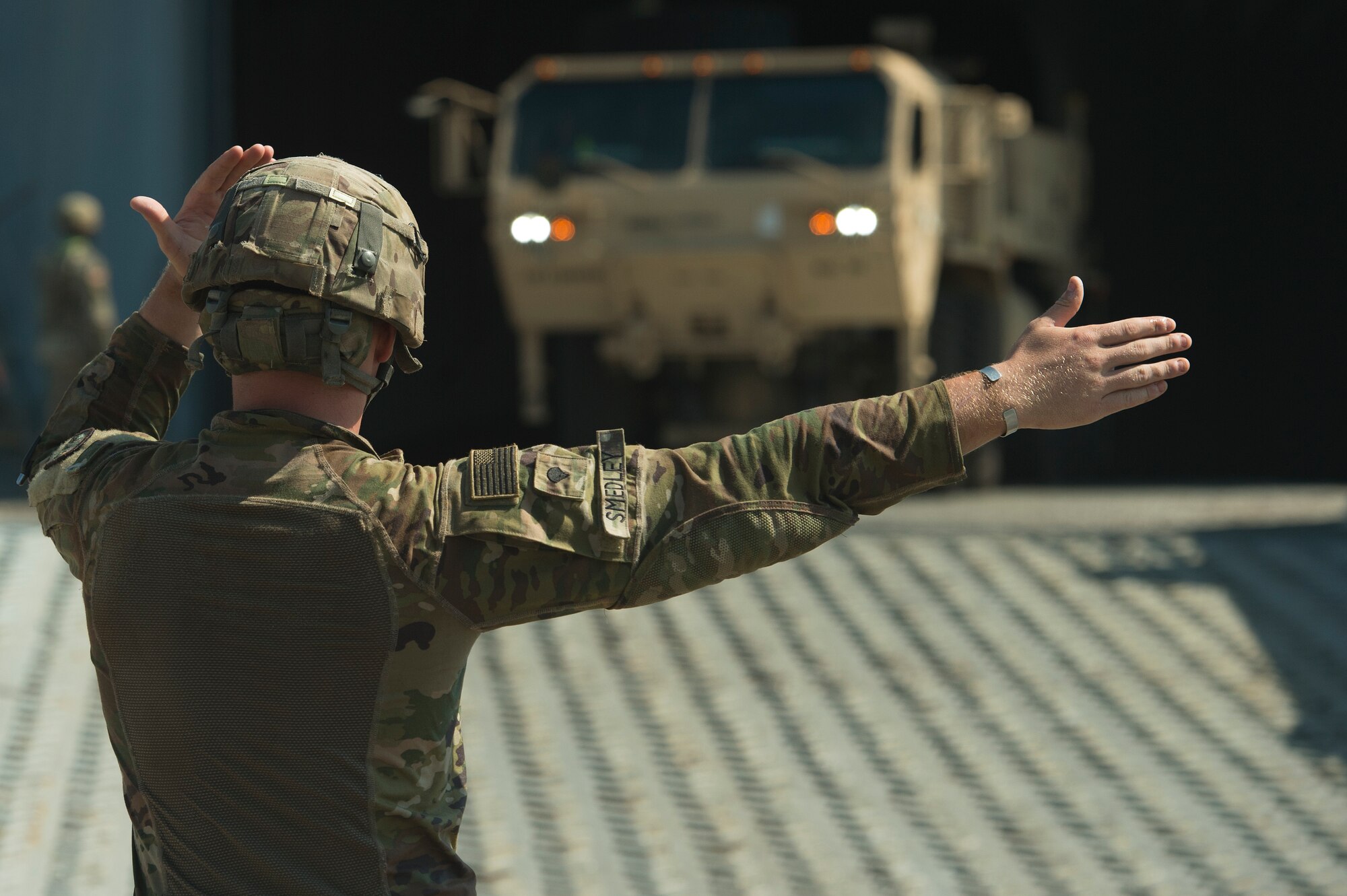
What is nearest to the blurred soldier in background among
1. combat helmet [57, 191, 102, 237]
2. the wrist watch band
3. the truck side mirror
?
combat helmet [57, 191, 102, 237]

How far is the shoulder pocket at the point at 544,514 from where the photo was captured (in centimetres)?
182

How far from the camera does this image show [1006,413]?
1.88 metres

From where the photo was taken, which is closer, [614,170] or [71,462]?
[71,462]

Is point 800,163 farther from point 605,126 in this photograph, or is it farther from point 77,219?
point 77,219

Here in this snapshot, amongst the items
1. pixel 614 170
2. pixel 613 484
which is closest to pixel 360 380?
pixel 613 484

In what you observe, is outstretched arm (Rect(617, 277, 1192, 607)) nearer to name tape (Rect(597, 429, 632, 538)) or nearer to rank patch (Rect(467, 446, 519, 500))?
name tape (Rect(597, 429, 632, 538))

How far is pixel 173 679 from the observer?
187 cm

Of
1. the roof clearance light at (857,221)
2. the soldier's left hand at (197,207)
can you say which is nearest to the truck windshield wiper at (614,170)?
the roof clearance light at (857,221)

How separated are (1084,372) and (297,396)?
0.79 m

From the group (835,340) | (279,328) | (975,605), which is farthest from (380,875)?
(835,340)

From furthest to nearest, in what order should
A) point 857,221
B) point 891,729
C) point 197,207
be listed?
point 857,221 < point 891,729 < point 197,207

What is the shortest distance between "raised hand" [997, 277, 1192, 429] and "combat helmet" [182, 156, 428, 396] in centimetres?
63

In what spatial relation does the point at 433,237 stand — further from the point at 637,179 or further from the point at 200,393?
the point at 637,179

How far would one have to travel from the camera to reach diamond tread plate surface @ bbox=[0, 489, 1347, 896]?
4.61 meters
